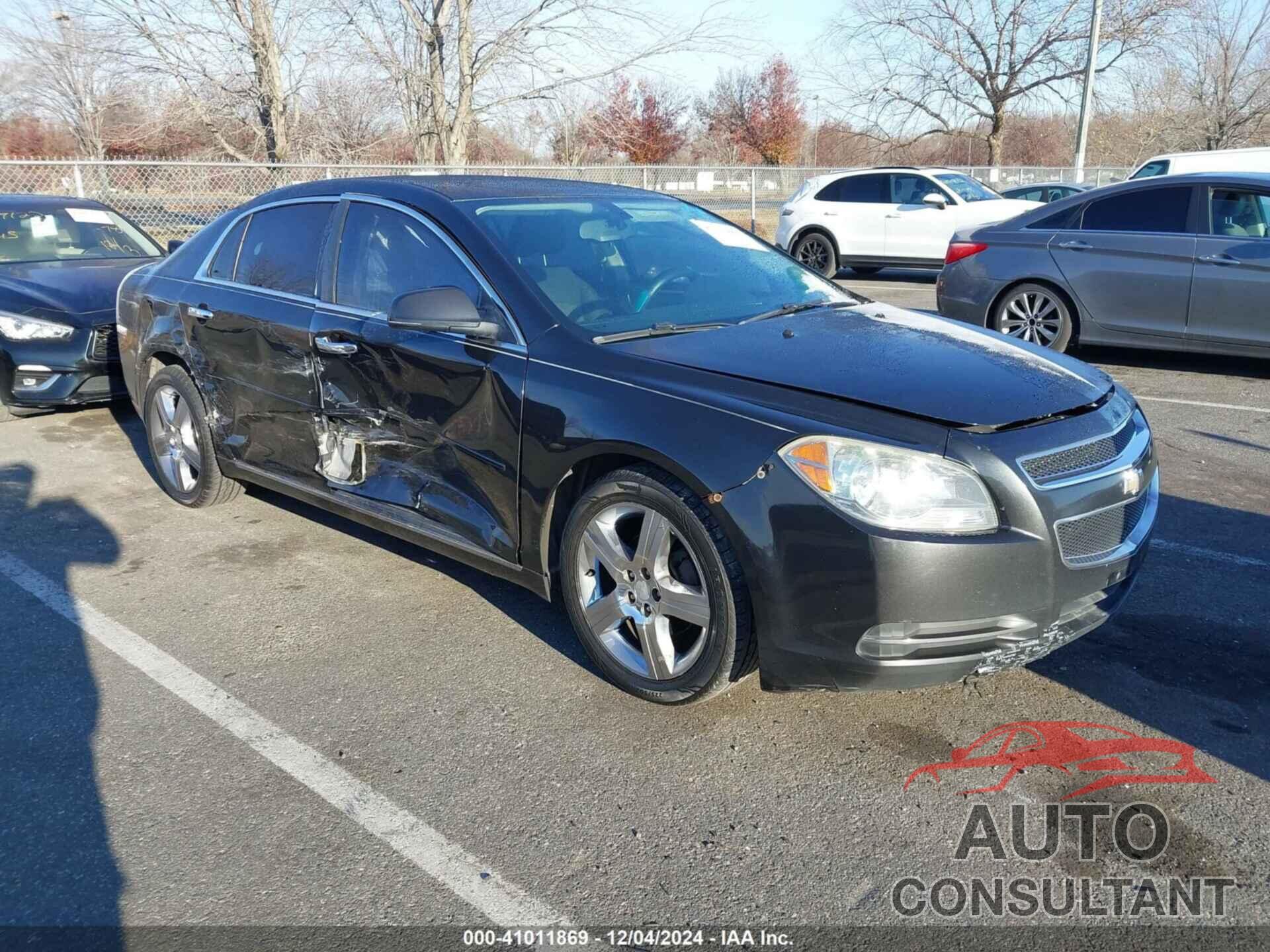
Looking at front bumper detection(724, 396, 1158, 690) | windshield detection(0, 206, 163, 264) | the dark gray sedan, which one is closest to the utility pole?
the dark gray sedan

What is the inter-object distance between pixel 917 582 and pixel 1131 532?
89cm

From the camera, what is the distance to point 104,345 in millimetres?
7258

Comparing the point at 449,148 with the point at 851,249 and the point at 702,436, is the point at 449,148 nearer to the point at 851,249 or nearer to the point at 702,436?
the point at 851,249

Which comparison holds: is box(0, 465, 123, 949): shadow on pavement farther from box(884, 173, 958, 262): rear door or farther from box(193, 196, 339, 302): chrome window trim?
box(884, 173, 958, 262): rear door

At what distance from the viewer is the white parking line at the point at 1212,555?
4.43 m

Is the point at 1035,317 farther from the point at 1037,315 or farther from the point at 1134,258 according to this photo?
the point at 1134,258

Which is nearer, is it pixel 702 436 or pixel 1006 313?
pixel 702 436

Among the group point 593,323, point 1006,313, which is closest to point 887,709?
point 593,323

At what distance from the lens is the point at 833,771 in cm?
307

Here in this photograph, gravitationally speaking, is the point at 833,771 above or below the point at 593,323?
below

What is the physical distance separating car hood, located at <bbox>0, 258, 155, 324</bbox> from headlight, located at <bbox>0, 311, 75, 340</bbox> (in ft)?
0.18

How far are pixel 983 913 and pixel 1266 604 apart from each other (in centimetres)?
229

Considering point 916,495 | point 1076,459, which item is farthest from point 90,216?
point 1076,459

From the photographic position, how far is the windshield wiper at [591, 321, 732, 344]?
3.56 m
